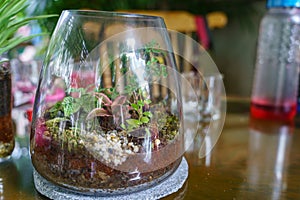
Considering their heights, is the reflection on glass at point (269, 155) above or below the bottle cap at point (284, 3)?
below

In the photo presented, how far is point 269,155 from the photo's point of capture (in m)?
0.54

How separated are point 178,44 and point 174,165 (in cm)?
32

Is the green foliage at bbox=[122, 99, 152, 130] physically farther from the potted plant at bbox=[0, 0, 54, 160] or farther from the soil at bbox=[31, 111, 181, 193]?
the potted plant at bbox=[0, 0, 54, 160]

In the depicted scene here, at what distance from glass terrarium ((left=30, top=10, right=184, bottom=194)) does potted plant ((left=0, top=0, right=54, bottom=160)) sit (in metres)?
0.06

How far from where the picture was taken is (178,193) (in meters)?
0.41

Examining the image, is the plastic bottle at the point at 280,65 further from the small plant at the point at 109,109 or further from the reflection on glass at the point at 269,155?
the small plant at the point at 109,109

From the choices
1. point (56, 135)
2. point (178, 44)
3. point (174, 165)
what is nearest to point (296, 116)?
point (178, 44)

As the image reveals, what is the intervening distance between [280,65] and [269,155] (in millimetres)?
261

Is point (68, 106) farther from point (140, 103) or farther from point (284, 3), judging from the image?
point (284, 3)

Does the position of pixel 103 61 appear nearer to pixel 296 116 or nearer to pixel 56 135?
pixel 56 135

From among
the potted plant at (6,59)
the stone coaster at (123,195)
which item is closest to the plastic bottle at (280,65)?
the stone coaster at (123,195)

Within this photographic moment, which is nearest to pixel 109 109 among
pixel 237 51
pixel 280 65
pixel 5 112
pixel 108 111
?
pixel 108 111

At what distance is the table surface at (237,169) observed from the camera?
1.35 ft

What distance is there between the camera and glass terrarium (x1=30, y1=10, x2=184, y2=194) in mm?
363
